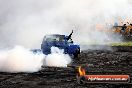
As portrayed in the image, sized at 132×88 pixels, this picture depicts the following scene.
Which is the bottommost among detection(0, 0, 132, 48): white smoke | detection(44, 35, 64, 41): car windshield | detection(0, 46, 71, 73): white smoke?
detection(0, 46, 71, 73): white smoke

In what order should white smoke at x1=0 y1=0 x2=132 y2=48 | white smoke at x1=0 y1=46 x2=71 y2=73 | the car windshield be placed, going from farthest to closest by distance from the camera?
1. white smoke at x1=0 y1=0 x2=132 y2=48
2. the car windshield
3. white smoke at x1=0 y1=46 x2=71 y2=73

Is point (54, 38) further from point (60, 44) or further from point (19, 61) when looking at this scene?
point (19, 61)

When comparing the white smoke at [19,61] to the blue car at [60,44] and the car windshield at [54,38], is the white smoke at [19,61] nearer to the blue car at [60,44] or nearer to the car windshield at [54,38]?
the blue car at [60,44]

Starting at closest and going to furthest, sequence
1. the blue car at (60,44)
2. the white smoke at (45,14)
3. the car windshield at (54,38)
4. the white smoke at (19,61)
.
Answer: the white smoke at (19,61) → the blue car at (60,44) → the car windshield at (54,38) → the white smoke at (45,14)

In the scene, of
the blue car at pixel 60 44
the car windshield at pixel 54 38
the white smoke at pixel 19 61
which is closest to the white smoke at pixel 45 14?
the car windshield at pixel 54 38

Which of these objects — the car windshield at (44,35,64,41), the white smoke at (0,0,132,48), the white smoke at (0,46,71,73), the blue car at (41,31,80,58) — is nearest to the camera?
the white smoke at (0,46,71,73)

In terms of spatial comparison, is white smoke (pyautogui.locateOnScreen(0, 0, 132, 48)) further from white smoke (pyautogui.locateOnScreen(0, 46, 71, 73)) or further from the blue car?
white smoke (pyautogui.locateOnScreen(0, 46, 71, 73))

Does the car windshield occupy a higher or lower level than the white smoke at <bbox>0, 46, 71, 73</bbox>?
higher

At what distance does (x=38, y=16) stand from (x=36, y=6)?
1361mm

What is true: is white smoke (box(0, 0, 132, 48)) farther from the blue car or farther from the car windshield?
the blue car

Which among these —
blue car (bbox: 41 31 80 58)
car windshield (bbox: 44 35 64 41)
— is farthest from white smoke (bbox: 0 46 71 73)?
car windshield (bbox: 44 35 64 41)

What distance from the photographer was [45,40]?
25672 millimetres

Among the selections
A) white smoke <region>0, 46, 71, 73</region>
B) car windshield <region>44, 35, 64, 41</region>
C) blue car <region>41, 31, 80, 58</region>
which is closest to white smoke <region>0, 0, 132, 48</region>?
car windshield <region>44, 35, 64, 41</region>

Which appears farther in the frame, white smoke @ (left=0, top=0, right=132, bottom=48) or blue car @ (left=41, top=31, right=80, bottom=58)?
white smoke @ (left=0, top=0, right=132, bottom=48)
